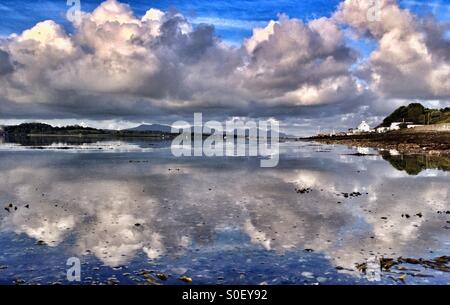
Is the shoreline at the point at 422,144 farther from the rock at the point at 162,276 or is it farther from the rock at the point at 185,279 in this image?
the rock at the point at 162,276

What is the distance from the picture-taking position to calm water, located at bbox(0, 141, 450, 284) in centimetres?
1359

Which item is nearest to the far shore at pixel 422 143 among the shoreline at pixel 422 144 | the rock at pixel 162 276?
the shoreline at pixel 422 144

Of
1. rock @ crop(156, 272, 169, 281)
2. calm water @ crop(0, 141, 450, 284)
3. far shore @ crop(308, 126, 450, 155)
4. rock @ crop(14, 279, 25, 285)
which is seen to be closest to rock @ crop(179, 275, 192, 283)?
calm water @ crop(0, 141, 450, 284)

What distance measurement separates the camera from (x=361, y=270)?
13.6 m

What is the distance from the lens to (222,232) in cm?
1889

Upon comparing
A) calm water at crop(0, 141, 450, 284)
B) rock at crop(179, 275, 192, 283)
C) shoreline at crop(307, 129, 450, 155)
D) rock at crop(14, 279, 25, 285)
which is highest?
shoreline at crop(307, 129, 450, 155)

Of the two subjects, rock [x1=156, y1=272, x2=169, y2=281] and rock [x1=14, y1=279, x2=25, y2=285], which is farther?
rock [x1=156, y1=272, x2=169, y2=281]

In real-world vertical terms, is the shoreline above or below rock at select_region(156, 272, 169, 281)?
above

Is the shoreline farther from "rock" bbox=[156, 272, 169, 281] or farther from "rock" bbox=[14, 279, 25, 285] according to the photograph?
"rock" bbox=[14, 279, 25, 285]

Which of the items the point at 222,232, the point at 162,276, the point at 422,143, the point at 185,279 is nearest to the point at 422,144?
the point at 422,143

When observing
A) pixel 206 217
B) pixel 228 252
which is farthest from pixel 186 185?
pixel 228 252

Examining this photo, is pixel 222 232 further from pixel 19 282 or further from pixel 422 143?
pixel 422 143

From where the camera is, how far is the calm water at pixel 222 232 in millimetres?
13594
